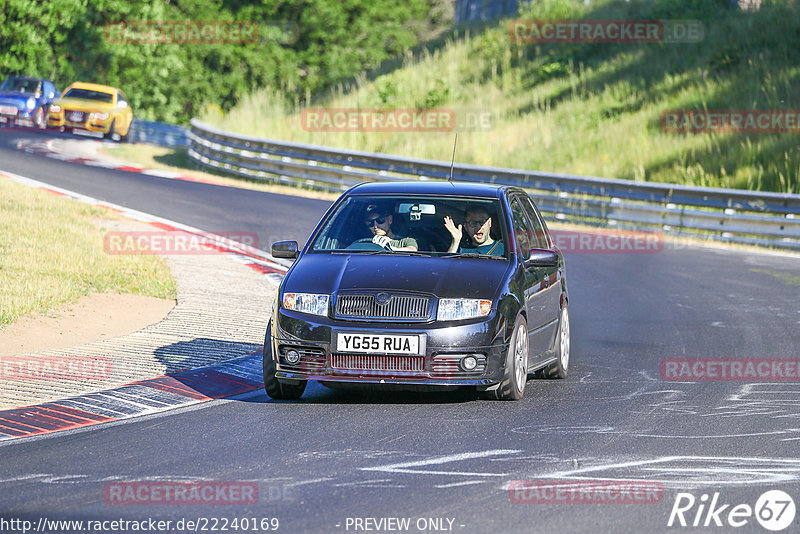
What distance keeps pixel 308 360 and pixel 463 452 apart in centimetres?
176

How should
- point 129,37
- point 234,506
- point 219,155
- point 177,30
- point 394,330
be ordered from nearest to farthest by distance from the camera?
point 234,506
point 394,330
point 219,155
point 129,37
point 177,30

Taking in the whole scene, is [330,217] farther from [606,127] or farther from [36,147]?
[36,147]

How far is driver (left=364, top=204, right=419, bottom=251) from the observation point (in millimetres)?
9742

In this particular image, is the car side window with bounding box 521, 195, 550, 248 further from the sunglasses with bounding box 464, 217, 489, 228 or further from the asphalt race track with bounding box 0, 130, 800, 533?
the asphalt race track with bounding box 0, 130, 800, 533

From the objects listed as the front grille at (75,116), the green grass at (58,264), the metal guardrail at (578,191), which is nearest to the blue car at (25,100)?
the front grille at (75,116)

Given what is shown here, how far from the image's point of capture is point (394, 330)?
870cm

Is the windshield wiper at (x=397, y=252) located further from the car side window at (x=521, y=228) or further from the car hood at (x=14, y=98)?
the car hood at (x=14, y=98)

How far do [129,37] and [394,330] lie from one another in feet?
161

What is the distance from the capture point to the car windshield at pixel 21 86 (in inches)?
1598

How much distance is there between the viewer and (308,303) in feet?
29.3

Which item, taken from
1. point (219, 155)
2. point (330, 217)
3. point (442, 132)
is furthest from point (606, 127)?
point (330, 217)

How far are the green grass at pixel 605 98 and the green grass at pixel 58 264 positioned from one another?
12858mm

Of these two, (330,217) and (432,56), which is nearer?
(330,217)

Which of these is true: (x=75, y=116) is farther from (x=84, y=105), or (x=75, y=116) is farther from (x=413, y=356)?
(x=413, y=356)
